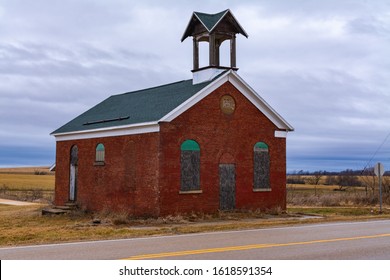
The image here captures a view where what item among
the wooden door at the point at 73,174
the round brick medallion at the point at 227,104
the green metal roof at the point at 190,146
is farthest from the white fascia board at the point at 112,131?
the round brick medallion at the point at 227,104

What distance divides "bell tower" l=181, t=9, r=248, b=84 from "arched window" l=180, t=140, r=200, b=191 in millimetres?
3954

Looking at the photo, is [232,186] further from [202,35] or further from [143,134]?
[202,35]

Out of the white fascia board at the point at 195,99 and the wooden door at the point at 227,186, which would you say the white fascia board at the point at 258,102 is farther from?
the wooden door at the point at 227,186

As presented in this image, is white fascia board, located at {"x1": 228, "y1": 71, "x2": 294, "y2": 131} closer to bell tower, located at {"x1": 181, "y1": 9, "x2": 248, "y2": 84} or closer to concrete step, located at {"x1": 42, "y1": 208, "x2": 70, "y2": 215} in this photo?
bell tower, located at {"x1": 181, "y1": 9, "x2": 248, "y2": 84}

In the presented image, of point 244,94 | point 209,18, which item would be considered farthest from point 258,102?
point 209,18

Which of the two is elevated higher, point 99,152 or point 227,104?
point 227,104

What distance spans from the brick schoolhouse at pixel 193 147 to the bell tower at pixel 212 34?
0.16 ft

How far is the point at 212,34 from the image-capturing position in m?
26.6

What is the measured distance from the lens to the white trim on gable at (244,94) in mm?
24281

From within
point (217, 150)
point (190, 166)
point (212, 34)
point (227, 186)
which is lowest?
point (227, 186)

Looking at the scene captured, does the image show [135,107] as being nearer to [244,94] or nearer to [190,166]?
[190,166]

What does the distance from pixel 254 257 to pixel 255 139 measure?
51.2 ft

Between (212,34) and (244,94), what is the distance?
3261 millimetres

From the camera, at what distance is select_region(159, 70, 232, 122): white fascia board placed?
2391cm
